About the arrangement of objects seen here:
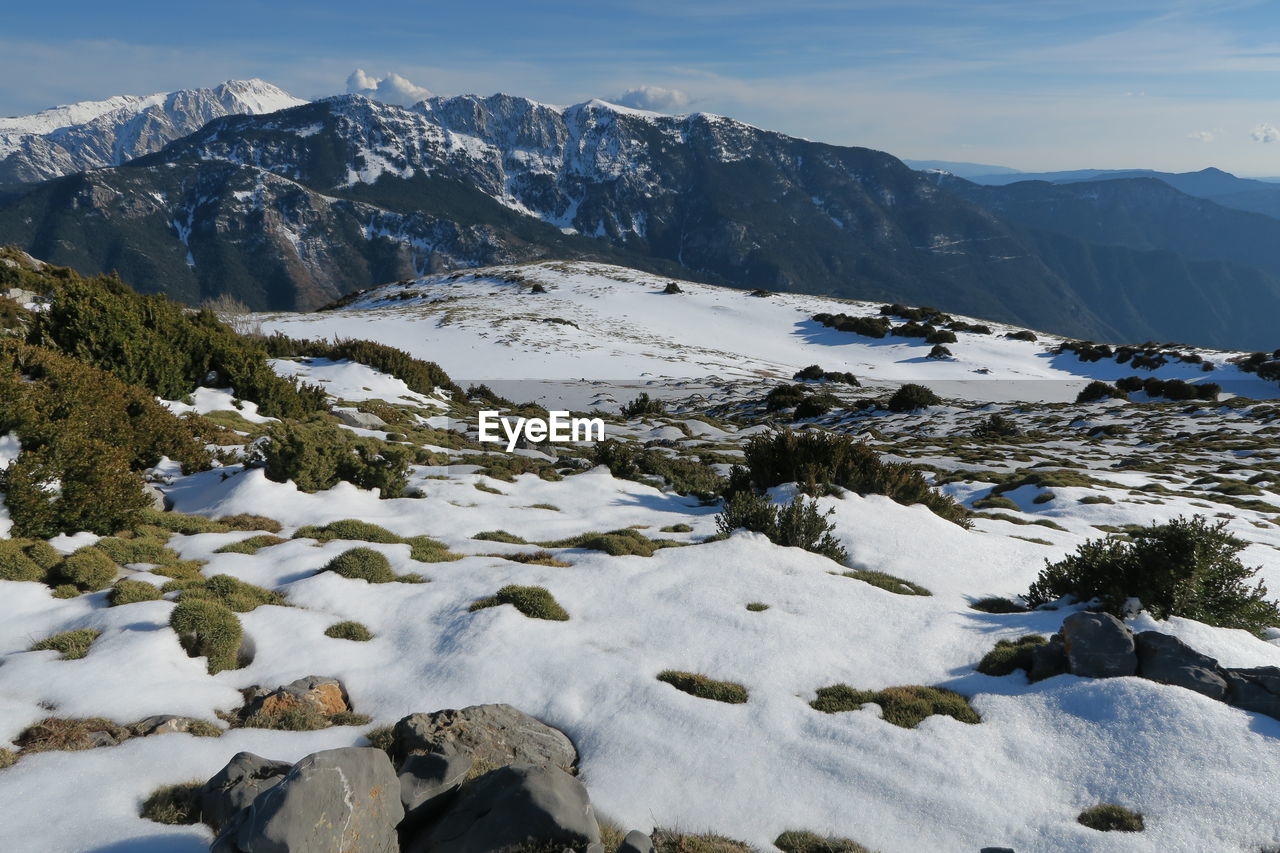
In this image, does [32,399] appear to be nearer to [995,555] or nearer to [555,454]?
[555,454]

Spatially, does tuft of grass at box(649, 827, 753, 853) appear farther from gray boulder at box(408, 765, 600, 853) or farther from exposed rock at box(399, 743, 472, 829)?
exposed rock at box(399, 743, 472, 829)

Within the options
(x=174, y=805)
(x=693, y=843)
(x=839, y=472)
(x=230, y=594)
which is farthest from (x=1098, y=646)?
(x=230, y=594)

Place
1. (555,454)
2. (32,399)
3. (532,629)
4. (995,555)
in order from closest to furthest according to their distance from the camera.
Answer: (532,629) < (32,399) < (995,555) < (555,454)

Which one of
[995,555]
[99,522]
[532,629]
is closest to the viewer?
[532,629]

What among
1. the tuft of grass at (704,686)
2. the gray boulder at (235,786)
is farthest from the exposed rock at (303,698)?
the tuft of grass at (704,686)

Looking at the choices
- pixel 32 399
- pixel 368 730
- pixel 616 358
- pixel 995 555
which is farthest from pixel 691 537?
pixel 616 358

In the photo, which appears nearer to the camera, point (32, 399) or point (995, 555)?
point (32, 399)

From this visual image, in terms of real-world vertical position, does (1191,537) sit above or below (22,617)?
above

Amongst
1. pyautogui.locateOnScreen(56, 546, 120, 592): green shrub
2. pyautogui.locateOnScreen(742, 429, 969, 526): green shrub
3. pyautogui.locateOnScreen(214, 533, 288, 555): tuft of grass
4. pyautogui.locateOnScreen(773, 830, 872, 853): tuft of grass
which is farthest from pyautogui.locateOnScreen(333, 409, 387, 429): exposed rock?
pyautogui.locateOnScreen(773, 830, 872, 853): tuft of grass
